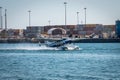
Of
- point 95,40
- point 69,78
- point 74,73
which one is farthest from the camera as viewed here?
point 95,40

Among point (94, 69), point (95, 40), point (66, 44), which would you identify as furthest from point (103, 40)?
point (94, 69)

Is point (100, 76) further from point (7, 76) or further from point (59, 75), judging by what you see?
point (7, 76)

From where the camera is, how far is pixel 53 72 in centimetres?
4519

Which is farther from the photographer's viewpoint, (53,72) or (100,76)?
(53,72)

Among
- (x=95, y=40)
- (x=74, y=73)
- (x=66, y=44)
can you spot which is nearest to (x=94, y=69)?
(x=74, y=73)

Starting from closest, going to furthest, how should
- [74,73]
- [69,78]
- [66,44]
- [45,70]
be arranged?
[69,78]
[74,73]
[45,70]
[66,44]

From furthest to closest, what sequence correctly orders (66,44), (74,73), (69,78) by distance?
A: (66,44) → (74,73) → (69,78)

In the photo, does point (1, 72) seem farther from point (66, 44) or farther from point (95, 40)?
point (95, 40)

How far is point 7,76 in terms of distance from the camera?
41.9 metres

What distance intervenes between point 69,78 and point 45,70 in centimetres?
704

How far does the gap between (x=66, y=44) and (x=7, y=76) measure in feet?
188

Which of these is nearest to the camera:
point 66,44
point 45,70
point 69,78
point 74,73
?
point 69,78

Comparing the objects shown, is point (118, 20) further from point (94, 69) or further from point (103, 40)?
point (94, 69)

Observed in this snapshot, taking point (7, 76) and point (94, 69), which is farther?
point (94, 69)
